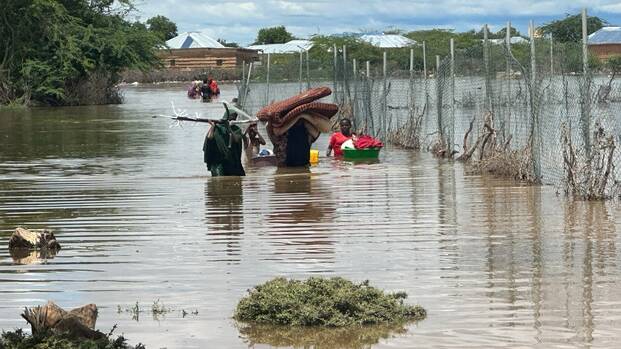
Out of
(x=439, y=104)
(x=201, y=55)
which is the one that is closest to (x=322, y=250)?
(x=439, y=104)

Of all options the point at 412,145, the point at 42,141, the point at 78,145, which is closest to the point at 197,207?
the point at 412,145

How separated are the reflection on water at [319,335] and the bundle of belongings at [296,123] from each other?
42.0 ft

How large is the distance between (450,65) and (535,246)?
1091 cm

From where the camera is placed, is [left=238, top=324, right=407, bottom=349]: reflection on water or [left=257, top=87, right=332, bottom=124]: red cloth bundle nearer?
[left=238, top=324, right=407, bottom=349]: reflection on water

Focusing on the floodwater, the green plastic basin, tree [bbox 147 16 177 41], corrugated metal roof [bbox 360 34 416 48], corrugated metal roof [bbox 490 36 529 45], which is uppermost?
tree [bbox 147 16 177 41]

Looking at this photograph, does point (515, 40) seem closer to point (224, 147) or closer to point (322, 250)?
point (224, 147)

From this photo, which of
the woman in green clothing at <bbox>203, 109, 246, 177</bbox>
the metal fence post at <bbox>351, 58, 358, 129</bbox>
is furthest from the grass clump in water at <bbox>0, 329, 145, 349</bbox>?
the metal fence post at <bbox>351, 58, 358, 129</bbox>

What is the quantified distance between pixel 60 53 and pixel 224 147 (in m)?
40.0

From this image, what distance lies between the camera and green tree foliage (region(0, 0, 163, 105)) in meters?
→ 57.7

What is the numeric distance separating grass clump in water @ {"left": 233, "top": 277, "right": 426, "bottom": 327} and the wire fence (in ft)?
21.8

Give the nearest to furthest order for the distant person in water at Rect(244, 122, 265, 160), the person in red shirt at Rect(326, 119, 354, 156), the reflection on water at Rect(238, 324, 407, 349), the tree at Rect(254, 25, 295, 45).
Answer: the reflection on water at Rect(238, 324, 407, 349), the distant person in water at Rect(244, 122, 265, 160), the person in red shirt at Rect(326, 119, 354, 156), the tree at Rect(254, 25, 295, 45)

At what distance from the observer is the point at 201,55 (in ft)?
391

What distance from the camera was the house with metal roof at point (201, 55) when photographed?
4560 inches

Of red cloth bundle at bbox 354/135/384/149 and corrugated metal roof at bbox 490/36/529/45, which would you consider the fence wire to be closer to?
corrugated metal roof at bbox 490/36/529/45
